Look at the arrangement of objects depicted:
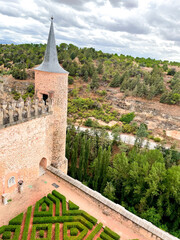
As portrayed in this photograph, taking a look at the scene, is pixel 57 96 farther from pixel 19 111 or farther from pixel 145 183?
pixel 145 183

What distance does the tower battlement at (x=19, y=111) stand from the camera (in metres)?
8.69

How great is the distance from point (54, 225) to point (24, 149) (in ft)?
14.8

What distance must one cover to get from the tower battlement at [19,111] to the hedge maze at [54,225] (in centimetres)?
490

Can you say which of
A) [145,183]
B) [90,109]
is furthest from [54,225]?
[90,109]

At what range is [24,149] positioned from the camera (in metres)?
10.4

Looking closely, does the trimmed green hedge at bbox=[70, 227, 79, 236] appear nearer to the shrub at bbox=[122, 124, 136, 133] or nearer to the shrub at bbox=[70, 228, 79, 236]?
the shrub at bbox=[70, 228, 79, 236]

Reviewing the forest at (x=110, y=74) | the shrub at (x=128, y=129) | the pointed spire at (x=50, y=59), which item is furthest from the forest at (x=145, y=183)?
the forest at (x=110, y=74)

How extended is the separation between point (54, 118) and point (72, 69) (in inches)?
1596

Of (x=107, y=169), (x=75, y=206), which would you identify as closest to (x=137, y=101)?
(x=107, y=169)

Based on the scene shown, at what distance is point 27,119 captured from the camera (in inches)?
393

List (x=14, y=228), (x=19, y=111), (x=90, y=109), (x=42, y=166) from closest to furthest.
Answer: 1. (x=14, y=228)
2. (x=19, y=111)
3. (x=42, y=166)
4. (x=90, y=109)

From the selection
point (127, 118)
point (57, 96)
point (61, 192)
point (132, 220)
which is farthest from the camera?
point (127, 118)

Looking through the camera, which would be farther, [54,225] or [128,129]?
[128,129]

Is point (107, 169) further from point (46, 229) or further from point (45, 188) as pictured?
point (46, 229)
